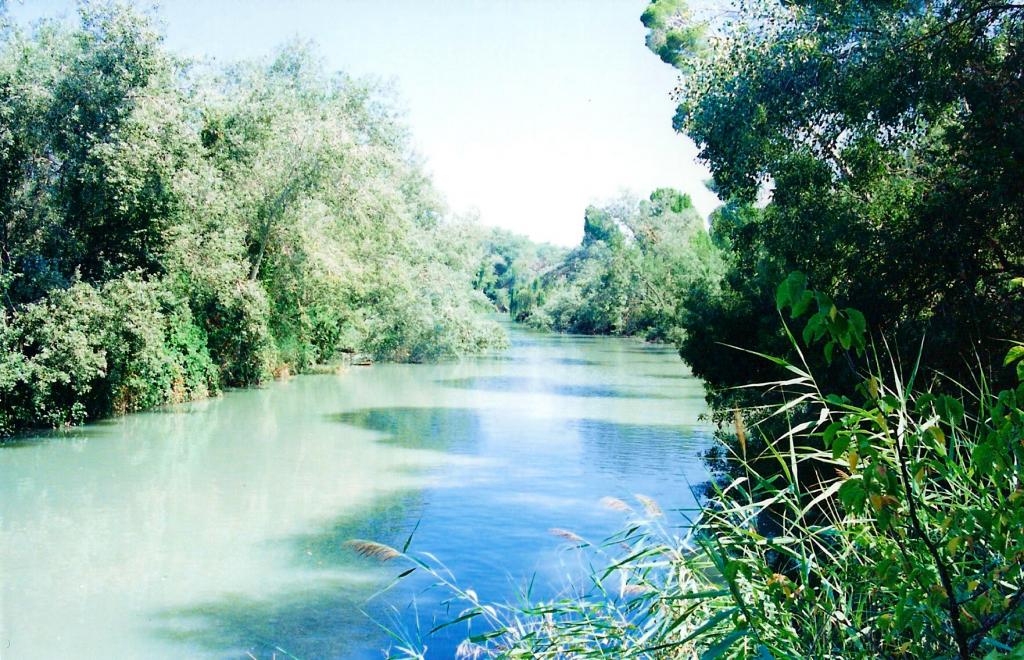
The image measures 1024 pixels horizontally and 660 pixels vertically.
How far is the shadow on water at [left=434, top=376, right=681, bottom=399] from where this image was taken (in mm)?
22516

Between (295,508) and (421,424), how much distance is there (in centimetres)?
693

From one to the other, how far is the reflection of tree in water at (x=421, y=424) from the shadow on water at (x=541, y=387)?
4.01 m

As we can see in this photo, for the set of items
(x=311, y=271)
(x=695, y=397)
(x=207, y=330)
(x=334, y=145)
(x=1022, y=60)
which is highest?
(x=334, y=145)

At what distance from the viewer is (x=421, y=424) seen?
18.0 metres

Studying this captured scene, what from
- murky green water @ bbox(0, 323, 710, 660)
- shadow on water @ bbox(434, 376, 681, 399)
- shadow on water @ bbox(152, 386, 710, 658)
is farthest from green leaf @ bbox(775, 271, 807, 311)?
shadow on water @ bbox(434, 376, 681, 399)

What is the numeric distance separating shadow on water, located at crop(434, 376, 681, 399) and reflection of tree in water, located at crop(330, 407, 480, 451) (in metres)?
4.01

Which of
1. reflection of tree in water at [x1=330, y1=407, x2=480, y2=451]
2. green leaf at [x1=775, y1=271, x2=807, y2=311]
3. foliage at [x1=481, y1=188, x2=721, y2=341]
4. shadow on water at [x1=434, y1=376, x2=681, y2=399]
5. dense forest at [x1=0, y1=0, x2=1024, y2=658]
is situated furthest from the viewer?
foliage at [x1=481, y1=188, x2=721, y2=341]

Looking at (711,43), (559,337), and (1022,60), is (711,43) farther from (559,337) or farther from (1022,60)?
(559,337)

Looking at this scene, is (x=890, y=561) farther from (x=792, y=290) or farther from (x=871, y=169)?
(x=871, y=169)

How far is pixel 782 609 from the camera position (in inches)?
115

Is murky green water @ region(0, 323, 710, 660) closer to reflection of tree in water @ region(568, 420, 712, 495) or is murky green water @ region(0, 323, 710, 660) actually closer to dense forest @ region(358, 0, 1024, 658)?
reflection of tree in water @ region(568, 420, 712, 495)

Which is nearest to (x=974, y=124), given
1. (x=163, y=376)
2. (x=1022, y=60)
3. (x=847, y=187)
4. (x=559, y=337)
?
(x=1022, y=60)

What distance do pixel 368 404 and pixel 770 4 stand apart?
12.5 meters

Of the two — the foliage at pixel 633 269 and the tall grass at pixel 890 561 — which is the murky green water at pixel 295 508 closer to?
the tall grass at pixel 890 561
